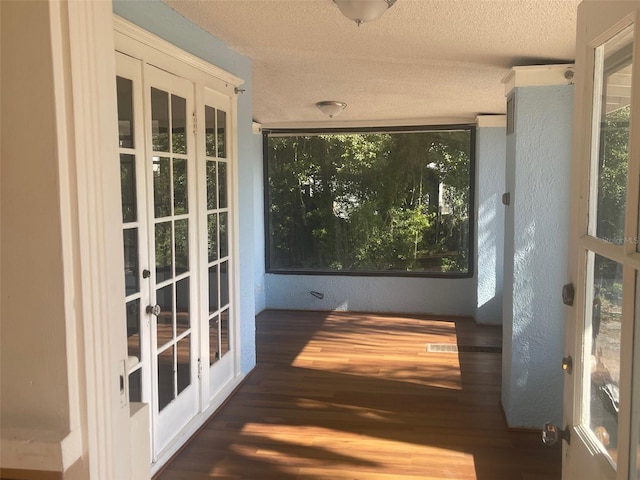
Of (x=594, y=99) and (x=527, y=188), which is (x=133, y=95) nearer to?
(x=594, y=99)

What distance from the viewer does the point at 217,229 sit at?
3822 millimetres

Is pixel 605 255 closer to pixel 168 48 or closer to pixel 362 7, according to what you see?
pixel 362 7

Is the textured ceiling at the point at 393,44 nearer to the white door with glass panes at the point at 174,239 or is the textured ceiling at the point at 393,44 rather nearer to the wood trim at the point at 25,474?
the white door with glass panes at the point at 174,239

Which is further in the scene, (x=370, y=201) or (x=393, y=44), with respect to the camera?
(x=370, y=201)

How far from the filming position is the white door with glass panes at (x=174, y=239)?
271cm

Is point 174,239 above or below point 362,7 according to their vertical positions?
below

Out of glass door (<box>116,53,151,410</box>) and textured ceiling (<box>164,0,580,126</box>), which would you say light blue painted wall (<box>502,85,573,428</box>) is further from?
glass door (<box>116,53,151,410</box>)

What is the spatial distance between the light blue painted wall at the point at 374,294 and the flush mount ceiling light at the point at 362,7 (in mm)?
5033

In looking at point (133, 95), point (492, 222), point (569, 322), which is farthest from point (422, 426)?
point (492, 222)

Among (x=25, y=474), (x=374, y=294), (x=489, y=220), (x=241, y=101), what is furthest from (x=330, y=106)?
A: (x=25, y=474)

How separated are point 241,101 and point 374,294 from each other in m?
3.68

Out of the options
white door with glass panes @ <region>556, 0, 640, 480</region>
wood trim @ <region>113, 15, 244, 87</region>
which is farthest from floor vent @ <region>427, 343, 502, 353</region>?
white door with glass panes @ <region>556, 0, 640, 480</region>

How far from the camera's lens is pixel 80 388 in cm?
105

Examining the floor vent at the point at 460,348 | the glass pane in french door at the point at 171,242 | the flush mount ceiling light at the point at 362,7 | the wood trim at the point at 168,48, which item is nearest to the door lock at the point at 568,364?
the flush mount ceiling light at the point at 362,7
